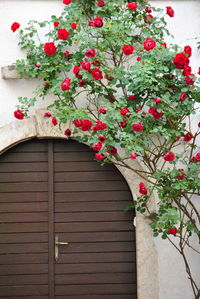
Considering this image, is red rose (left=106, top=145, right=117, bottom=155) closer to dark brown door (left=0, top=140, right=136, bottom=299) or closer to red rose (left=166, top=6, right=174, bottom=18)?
A: dark brown door (left=0, top=140, right=136, bottom=299)

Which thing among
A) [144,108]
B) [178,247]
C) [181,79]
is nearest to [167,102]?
[181,79]

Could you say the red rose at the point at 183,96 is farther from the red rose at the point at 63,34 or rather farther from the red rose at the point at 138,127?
the red rose at the point at 63,34

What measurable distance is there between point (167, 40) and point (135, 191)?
156 cm

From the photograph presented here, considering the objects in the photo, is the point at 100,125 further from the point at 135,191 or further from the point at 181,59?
the point at 135,191

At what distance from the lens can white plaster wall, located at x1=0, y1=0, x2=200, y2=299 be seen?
519 centimetres

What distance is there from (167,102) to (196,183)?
0.77 metres

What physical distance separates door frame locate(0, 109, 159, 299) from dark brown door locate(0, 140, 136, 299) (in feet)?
0.48

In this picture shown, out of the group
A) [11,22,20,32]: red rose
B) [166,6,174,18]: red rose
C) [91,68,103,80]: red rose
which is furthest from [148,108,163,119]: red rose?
[11,22,20,32]: red rose

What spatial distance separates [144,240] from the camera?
16.9 feet

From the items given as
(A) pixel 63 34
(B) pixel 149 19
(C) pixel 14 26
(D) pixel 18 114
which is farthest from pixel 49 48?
(B) pixel 149 19

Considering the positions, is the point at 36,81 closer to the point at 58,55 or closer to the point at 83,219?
the point at 58,55

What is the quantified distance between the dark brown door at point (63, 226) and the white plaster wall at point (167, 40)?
35cm

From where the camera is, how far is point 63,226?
17.4 feet

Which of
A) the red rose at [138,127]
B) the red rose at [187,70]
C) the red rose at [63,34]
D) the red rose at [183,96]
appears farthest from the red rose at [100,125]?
the red rose at [63,34]
